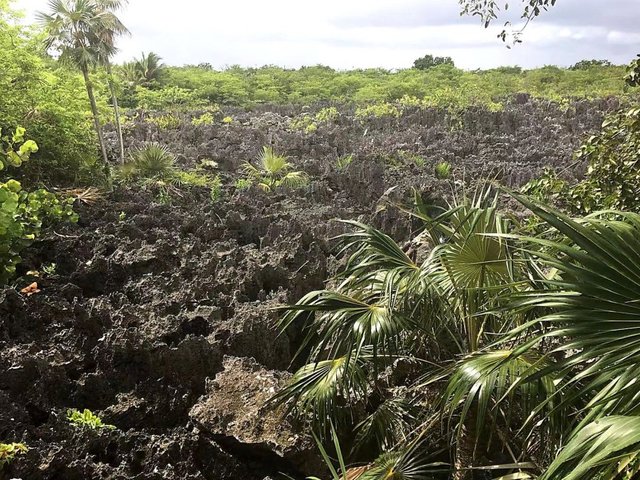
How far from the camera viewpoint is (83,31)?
342 inches

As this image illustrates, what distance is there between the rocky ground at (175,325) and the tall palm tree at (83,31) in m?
2.10

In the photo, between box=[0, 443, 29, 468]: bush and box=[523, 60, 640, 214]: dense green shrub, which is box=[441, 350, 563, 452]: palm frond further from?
box=[0, 443, 29, 468]: bush

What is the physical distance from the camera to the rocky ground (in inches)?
132

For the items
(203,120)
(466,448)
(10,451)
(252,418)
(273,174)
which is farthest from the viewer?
(203,120)

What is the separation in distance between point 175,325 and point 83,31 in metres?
5.95

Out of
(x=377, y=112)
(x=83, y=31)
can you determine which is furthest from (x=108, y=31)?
(x=377, y=112)

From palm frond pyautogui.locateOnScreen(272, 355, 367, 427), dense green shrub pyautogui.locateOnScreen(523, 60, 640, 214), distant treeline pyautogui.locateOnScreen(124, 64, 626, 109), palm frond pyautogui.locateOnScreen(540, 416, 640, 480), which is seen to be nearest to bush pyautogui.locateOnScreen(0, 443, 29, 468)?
palm frond pyautogui.locateOnScreen(272, 355, 367, 427)

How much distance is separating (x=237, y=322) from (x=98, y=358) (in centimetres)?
106

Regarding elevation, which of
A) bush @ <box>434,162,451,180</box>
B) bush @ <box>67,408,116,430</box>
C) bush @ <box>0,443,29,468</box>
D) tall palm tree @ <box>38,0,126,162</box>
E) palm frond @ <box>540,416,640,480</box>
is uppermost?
tall palm tree @ <box>38,0,126,162</box>

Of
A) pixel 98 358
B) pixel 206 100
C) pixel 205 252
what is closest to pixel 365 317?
pixel 98 358

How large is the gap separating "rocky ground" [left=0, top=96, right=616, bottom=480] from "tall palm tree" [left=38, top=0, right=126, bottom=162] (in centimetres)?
210

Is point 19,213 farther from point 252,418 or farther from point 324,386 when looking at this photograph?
point 324,386

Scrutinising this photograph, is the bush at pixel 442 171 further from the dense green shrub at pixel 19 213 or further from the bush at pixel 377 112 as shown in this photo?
the dense green shrub at pixel 19 213

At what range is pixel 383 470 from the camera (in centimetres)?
281
